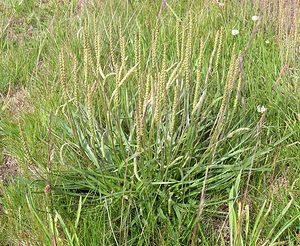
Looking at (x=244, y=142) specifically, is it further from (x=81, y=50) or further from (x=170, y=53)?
(x=81, y=50)

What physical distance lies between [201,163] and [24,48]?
5.81 feet

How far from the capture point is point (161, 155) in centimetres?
190

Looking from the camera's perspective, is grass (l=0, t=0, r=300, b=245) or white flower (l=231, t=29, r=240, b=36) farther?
white flower (l=231, t=29, r=240, b=36)

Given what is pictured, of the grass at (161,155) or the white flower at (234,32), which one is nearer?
the grass at (161,155)

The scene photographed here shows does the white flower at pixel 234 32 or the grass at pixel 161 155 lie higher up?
the white flower at pixel 234 32

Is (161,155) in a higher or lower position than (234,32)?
lower

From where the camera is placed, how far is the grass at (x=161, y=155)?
177cm

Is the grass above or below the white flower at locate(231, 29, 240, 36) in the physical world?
below

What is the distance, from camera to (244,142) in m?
2.10

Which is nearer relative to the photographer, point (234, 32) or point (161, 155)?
point (161, 155)

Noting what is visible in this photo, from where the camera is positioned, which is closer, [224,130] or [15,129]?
[224,130]

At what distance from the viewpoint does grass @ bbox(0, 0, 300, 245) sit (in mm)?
1769

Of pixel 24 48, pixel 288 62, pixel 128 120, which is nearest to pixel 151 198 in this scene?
pixel 128 120

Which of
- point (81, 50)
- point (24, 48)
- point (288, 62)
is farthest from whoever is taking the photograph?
point (24, 48)
